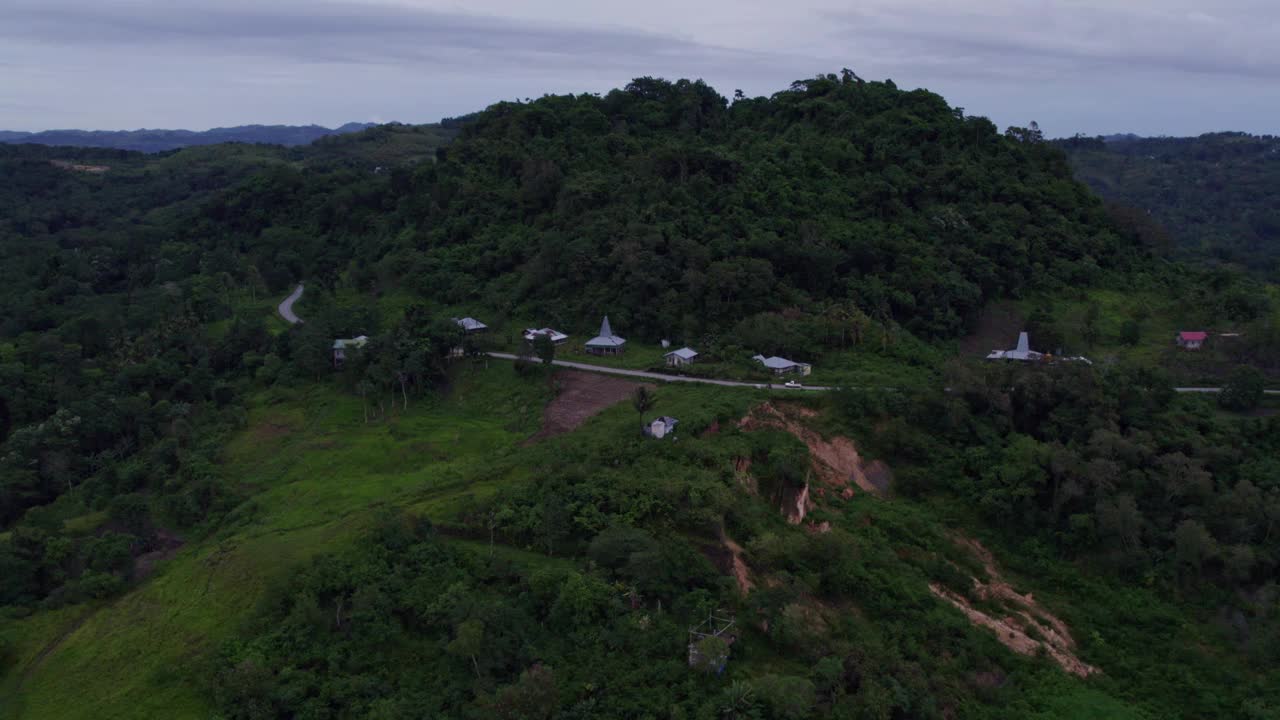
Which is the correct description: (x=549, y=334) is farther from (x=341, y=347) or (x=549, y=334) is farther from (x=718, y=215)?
(x=718, y=215)

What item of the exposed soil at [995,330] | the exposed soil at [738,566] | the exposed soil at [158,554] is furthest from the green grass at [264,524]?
the exposed soil at [995,330]

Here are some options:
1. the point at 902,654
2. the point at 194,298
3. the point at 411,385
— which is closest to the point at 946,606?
the point at 902,654

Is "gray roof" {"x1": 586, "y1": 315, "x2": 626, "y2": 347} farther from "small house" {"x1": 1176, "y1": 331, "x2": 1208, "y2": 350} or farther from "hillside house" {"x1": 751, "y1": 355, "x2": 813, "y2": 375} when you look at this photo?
"small house" {"x1": 1176, "y1": 331, "x2": 1208, "y2": 350}

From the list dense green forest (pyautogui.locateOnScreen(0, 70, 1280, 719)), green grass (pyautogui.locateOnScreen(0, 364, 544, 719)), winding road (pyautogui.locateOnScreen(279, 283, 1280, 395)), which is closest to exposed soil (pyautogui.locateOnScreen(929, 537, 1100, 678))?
dense green forest (pyautogui.locateOnScreen(0, 70, 1280, 719))

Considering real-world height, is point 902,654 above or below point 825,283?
below

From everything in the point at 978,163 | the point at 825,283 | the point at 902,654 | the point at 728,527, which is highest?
the point at 978,163

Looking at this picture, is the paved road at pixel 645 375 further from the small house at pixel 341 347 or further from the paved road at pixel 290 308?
the paved road at pixel 290 308

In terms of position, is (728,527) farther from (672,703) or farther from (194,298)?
(194,298)
